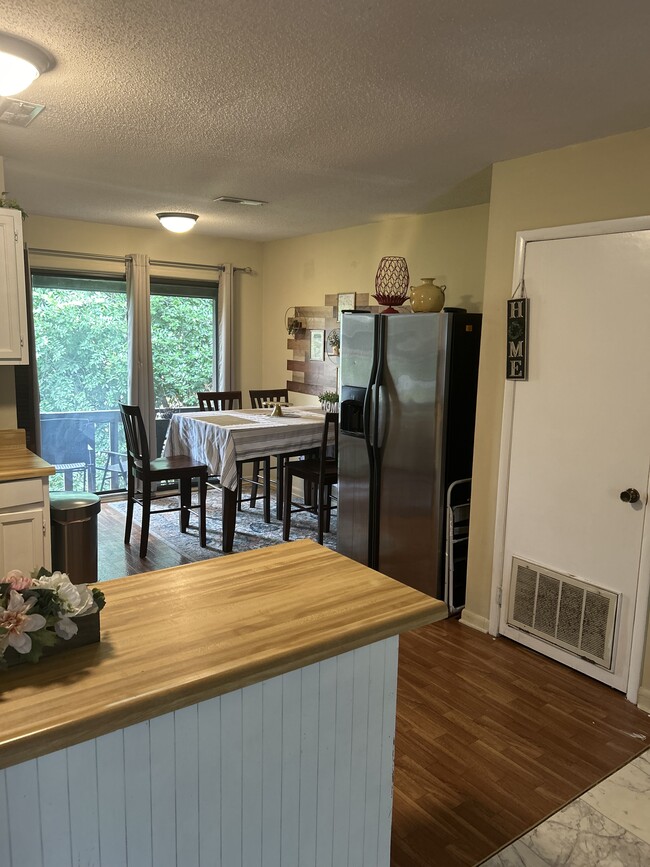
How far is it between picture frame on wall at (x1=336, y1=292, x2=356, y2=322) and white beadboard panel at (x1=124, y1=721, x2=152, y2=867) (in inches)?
176

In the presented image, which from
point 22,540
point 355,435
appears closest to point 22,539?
point 22,540

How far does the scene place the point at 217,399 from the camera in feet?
18.5

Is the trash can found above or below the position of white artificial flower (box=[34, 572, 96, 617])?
below

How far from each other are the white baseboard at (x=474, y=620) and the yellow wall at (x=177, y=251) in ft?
12.0

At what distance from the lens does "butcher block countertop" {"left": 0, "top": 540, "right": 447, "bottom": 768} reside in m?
1.06

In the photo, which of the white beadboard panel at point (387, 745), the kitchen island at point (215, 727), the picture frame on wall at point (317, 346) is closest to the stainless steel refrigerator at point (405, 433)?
the picture frame on wall at point (317, 346)

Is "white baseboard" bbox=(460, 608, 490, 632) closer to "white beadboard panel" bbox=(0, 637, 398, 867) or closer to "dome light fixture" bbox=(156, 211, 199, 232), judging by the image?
"white beadboard panel" bbox=(0, 637, 398, 867)

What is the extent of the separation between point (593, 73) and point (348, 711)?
6.64 feet

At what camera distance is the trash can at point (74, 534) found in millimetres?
3432

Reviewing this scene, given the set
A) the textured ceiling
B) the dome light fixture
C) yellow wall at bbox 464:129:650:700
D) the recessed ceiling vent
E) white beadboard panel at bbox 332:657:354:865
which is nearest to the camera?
white beadboard panel at bbox 332:657:354:865

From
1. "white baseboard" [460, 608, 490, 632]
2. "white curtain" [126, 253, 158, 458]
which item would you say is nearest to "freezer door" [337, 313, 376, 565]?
"white baseboard" [460, 608, 490, 632]

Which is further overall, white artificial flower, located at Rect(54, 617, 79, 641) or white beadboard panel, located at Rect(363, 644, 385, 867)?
white beadboard panel, located at Rect(363, 644, 385, 867)

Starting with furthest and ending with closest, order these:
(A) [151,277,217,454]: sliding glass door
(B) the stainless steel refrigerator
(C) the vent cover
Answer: (A) [151,277,217,454]: sliding glass door, (B) the stainless steel refrigerator, (C) the vent cover

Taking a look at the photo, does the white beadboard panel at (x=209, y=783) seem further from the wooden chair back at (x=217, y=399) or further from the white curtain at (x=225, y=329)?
the white curtain at (x=225, y=329)
